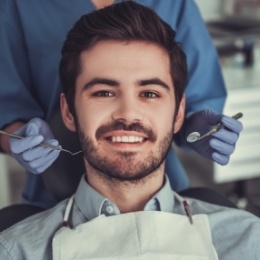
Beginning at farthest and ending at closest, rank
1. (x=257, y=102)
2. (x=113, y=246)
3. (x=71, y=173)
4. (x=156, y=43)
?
(x=257, y=102)
(x=71, y=173)
(x=156, y=43)
(x=113, y=246)

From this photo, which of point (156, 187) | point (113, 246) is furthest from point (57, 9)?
point (113, 246)

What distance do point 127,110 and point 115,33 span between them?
0.63ft

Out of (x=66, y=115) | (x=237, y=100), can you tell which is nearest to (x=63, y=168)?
(x=66, y=115)

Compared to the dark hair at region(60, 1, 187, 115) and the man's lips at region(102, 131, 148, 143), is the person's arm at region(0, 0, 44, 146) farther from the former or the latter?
the man's lips at region(102, 131, 148, 143)

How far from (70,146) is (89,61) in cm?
24

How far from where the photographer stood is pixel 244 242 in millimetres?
1033

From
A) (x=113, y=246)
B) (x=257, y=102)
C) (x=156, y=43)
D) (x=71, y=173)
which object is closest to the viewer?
(x=113, y=246)

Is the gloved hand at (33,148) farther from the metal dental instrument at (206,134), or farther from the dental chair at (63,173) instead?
the metal dental instrument at (206,134)

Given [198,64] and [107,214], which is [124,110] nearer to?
[107,214]

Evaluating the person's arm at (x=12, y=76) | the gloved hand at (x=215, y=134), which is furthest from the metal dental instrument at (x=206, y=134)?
the person's arm at (x=12, y=76)

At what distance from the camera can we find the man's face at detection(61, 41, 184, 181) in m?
1.05

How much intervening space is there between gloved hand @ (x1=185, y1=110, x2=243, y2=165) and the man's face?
133 millimetres

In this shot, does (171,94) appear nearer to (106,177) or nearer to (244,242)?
(106,177)

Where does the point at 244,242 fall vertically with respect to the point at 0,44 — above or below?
below
